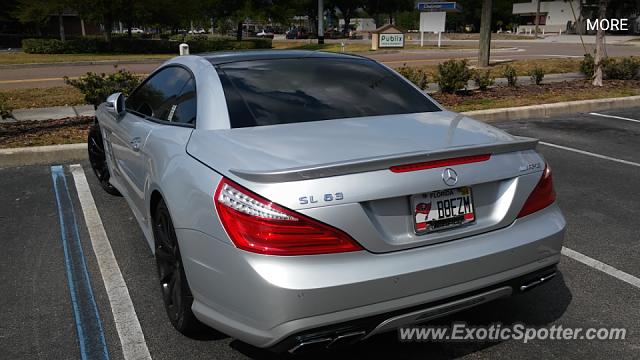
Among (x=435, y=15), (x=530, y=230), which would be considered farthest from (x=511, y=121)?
(x=435, y=15)

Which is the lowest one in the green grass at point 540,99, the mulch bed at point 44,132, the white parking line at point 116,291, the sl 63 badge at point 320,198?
the white parking line at point 116,291

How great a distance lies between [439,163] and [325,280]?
0.75m

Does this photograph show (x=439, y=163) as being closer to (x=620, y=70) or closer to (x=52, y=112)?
(x=52, y=112)

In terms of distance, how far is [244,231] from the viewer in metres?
2.31

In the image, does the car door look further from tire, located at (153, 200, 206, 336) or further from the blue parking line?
the blue parking line

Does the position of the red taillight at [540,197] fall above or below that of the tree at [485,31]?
below

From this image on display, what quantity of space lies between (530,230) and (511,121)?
7566mm

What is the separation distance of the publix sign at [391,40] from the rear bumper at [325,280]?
32269 millimetres

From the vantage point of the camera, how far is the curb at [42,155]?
22.8 ft

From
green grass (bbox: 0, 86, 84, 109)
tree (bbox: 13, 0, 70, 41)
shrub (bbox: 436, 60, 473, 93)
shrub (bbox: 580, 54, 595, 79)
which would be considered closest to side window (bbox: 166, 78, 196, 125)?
green grass (bbox: 0, 86, 84, 109)

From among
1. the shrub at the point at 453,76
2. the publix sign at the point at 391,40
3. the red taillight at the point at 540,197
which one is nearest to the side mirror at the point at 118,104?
the red taillight at the point at 540,197

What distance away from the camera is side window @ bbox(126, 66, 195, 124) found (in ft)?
11.8

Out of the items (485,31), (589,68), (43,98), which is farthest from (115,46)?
(589,68)

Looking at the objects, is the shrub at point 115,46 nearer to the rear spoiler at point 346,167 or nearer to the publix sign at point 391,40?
the publix sign at point 391,40
